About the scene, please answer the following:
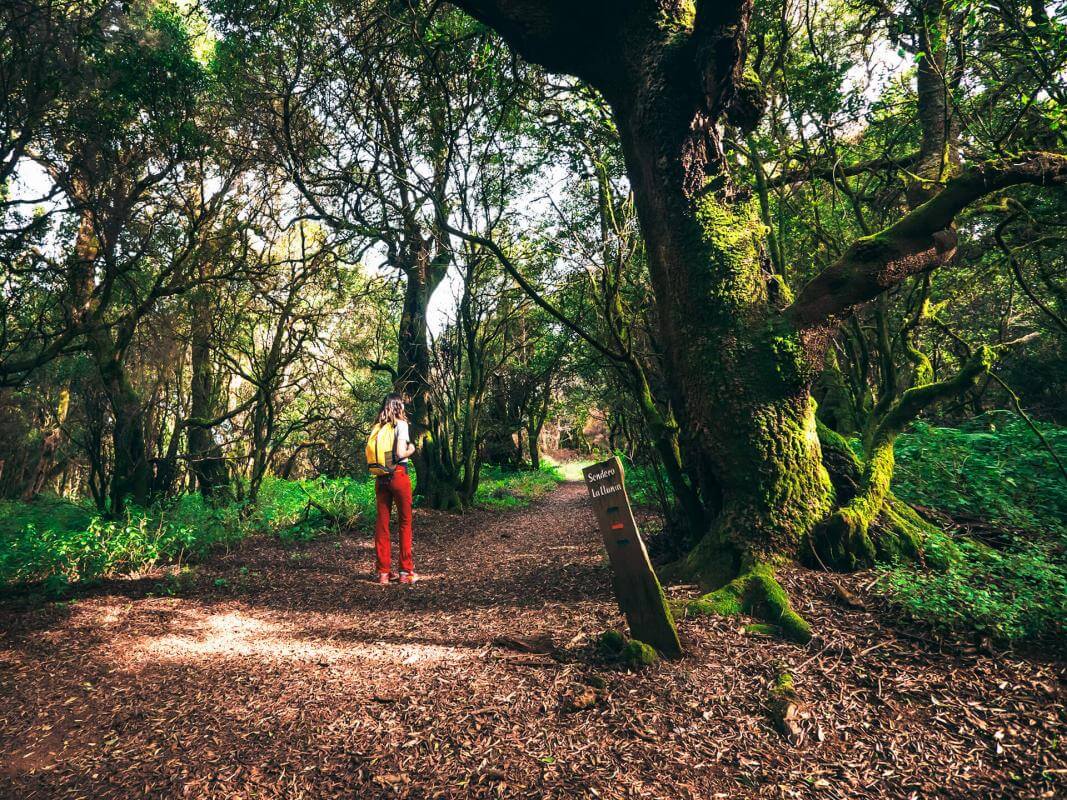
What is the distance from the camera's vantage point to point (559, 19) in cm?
439

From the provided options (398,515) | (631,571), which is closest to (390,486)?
(398,515)

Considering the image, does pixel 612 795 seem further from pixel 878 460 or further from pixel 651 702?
pixel 878 460

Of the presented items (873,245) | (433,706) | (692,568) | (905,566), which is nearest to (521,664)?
(433,706)

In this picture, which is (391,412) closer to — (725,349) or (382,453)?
(382,453)

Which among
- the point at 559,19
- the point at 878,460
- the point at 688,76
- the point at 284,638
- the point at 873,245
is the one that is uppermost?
the point at 559,19

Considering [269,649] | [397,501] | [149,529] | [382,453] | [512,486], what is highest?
[382,453]

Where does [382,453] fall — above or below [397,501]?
above

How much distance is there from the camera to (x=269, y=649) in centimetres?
391

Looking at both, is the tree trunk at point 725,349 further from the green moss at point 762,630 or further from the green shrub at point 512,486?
the green shrub at point 512,486

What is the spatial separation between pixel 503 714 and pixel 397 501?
384cm

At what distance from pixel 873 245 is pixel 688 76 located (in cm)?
210

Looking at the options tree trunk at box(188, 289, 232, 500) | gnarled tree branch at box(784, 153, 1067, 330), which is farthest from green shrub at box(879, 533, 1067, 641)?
Result: tree trunk at box(188, 289, 232, 500)

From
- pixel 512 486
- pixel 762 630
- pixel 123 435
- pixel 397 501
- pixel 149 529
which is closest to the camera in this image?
pixel 762 630

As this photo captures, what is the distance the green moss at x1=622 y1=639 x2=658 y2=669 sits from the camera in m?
3.02
